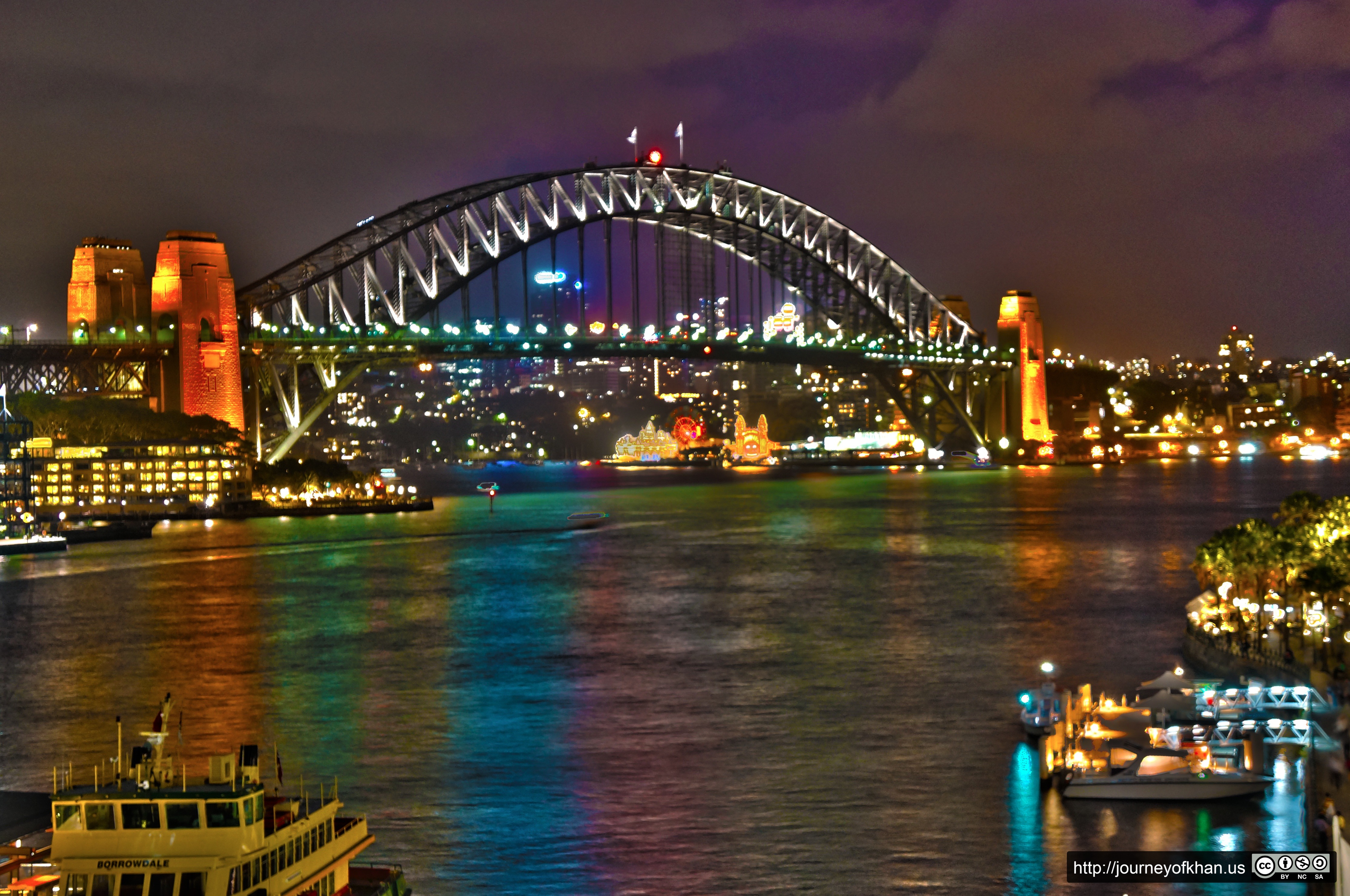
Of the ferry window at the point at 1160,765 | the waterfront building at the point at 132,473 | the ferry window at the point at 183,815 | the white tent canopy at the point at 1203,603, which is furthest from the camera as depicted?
the waterfront building at the point at 132,473

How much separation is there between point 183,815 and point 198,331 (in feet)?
232

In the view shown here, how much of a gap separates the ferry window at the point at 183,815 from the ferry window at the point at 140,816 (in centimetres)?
8

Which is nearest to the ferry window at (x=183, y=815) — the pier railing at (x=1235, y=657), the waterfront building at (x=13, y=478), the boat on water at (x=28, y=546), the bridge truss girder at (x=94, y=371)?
the pier railing at (x=1235, y=657)


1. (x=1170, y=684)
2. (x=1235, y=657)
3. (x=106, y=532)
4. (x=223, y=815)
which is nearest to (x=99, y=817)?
(x=223, y=815)

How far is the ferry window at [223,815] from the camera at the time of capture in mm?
12727

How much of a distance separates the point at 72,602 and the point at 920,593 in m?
21.3

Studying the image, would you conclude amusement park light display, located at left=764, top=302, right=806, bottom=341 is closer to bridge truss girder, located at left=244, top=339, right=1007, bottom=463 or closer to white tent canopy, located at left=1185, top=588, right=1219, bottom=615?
bridge truss girder, located at left=244, top=339, right=1007, bottom=463

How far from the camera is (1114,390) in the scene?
190000 mm

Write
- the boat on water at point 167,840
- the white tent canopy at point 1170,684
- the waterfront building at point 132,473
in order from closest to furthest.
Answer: the boat on water at point 167,840
the white tent canopy at point 1170,684
the waterfront building at point 132,473

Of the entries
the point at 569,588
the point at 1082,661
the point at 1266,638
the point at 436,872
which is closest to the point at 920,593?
the point at 569,588

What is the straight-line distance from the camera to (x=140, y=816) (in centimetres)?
1280

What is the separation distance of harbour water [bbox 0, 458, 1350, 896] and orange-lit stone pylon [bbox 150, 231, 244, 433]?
55.7 ft

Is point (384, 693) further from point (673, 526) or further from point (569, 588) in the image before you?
point (673, 526)

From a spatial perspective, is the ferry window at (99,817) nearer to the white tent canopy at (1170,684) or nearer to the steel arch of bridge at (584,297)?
the white tent canopy at (1170,684)
